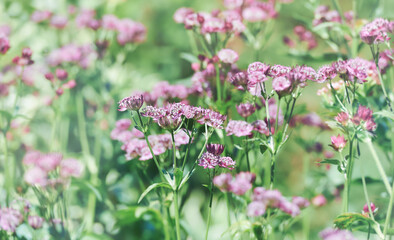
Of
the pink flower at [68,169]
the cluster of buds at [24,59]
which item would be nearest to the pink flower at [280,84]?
the pink flower at [68,169]

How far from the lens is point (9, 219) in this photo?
762 mm

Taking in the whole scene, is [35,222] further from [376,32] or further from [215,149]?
[376,32]

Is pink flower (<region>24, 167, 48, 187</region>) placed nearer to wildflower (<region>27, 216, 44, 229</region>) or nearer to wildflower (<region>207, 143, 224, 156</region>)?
wildflower (<region>27, 216, 44, 229</region>)

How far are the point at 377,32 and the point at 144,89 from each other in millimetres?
978

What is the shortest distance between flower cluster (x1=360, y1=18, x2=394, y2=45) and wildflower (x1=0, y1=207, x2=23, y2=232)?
0.72 meters

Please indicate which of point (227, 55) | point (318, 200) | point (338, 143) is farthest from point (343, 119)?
point (318, 200)

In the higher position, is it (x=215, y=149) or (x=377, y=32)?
(x=377, y=32)

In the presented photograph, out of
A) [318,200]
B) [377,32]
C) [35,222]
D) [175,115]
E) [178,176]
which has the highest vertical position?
[377,32]

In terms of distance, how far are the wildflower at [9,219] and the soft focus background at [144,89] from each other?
0.24 m

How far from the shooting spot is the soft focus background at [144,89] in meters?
1.18

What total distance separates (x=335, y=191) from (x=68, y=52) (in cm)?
90

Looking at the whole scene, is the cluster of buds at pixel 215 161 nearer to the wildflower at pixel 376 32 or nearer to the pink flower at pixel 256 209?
the pink flower at pixel 256 209

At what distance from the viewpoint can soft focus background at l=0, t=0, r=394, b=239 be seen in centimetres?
118

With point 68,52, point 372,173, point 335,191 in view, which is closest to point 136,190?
point 68,52
